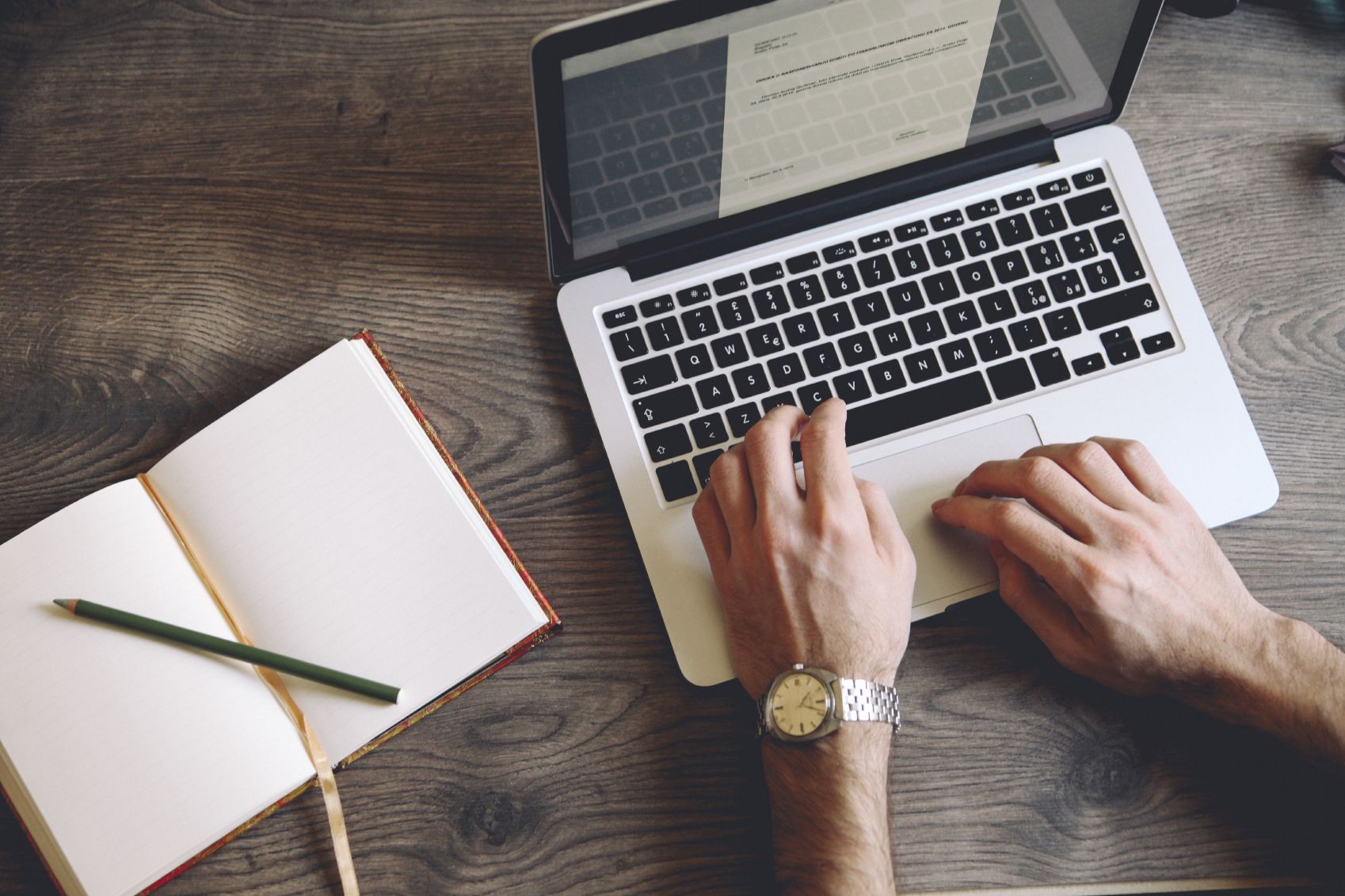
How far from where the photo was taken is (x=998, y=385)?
0.74 m

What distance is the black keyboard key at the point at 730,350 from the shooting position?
0.74m

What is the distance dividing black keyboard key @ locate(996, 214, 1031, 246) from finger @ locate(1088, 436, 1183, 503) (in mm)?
189

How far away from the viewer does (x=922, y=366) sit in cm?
74

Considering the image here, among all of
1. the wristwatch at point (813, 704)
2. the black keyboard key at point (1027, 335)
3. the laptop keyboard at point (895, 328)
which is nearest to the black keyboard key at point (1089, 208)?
the laptop keyboard at point (895, 328)

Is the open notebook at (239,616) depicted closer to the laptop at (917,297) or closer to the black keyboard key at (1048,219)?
the laptop at (917,297)

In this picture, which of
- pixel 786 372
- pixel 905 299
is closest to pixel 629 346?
pixel 786 372

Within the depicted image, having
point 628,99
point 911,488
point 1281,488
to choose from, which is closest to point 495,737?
point 911,488

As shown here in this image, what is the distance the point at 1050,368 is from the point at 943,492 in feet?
0.46

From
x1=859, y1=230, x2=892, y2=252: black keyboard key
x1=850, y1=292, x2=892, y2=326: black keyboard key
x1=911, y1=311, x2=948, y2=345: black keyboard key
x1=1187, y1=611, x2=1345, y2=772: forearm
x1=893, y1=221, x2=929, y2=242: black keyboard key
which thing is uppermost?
x1=859, y1=230, x2=892, y2=252: black keyboard key

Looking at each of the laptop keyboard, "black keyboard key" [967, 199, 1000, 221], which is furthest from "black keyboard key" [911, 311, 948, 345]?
"black keyboard key" [967, 199, 1000, 221]

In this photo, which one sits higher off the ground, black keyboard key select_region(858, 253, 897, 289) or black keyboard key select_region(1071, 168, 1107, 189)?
black keyboard key select_region(858, 253, 897, 289)

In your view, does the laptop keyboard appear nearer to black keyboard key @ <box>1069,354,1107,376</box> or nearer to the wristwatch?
black keyboard key @ <box>1069,354,1107,376</box>

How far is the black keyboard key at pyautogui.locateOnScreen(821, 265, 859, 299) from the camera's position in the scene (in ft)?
2.47

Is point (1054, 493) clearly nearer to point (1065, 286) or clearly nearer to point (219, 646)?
point (1065, 286)
